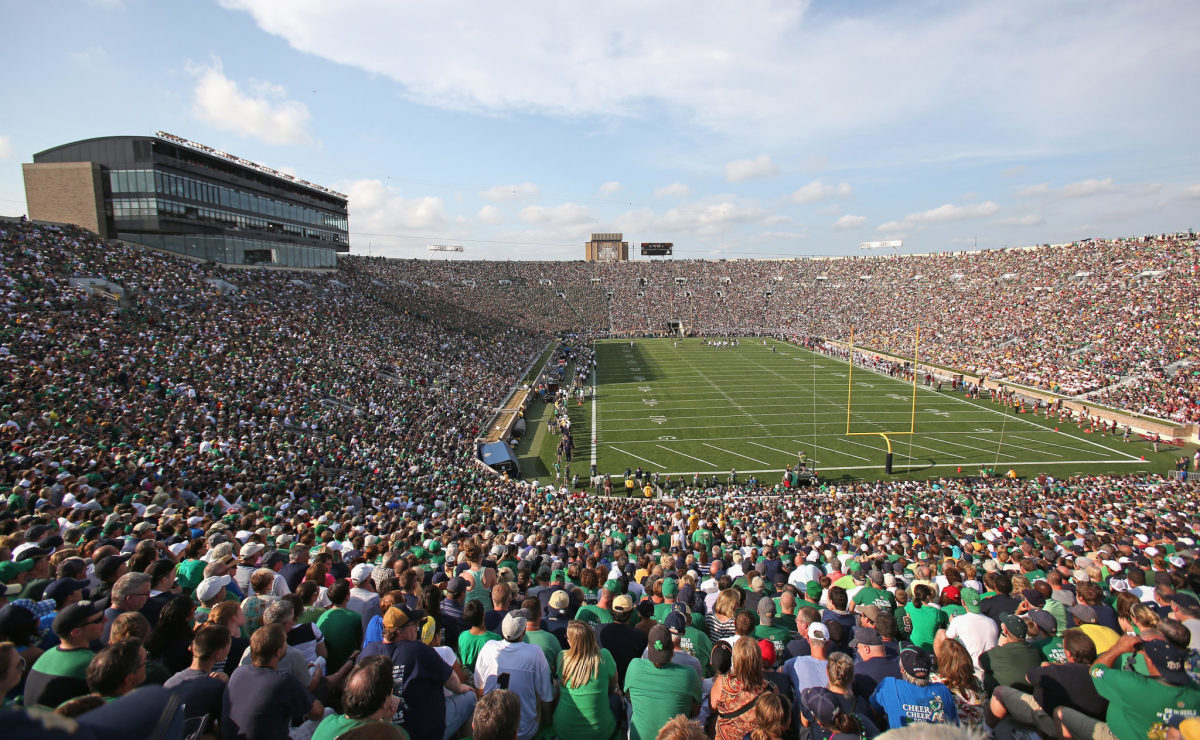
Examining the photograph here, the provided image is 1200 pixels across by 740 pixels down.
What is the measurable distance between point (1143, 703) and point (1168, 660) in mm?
338

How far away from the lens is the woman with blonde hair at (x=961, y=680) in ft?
12.0

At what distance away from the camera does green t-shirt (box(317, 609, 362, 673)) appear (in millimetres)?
4688

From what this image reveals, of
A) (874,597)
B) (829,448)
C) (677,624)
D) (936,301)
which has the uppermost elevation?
(936,301)

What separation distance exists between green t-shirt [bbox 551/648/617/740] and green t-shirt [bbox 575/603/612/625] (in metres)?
1.82

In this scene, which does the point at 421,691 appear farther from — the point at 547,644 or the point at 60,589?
the point at 60,589

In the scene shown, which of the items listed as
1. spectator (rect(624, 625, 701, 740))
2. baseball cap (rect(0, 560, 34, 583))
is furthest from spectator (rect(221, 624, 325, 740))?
baseball cap (rect(0, 560, 34, 583))

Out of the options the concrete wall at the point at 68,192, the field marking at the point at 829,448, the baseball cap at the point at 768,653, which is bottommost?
the field marking at the point at 829,448

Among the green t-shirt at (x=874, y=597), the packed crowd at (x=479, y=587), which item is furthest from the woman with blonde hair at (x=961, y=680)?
the green t-shirt at (x=874, y=597)

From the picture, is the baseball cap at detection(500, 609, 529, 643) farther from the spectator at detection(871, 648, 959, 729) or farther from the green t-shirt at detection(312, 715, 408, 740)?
the spectator at detection(871, 648, 959, 729)

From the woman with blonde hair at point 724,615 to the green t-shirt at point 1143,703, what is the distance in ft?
8.69

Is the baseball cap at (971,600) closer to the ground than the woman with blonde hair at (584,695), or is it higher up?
closer to the ground

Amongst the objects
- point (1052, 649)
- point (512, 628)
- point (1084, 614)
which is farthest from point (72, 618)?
point (1084, 614)

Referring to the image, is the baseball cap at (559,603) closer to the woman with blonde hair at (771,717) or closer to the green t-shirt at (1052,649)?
the woman with blonde hair at (771,717)

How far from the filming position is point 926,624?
564cm
